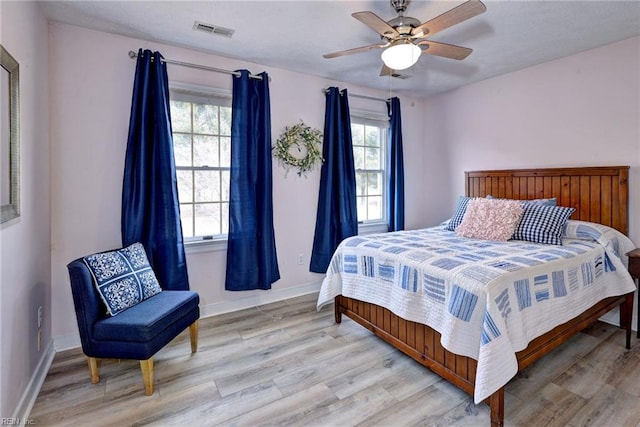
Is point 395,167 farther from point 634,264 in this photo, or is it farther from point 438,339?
point 438,339

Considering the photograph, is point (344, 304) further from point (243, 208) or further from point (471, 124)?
point (471, 124)

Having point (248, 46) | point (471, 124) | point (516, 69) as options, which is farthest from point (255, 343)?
point (516, 69)

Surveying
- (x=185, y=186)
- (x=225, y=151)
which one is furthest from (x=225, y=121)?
(x=185, y=186)

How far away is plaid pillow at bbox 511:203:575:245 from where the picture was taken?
2615 millimetres

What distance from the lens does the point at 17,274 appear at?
1735 mm

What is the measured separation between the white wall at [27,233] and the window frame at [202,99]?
3.05 feet

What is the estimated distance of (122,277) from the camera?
84.2 inches

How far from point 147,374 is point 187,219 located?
1.50 m

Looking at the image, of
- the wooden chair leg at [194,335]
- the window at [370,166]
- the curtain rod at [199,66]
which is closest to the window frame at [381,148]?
the window at [370,166]

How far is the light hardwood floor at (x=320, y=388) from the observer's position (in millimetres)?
1744

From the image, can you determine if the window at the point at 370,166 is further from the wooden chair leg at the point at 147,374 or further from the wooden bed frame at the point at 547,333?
the wooden chair leg at the point at 147,374

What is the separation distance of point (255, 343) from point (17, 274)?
1.59m

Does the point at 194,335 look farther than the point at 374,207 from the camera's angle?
No

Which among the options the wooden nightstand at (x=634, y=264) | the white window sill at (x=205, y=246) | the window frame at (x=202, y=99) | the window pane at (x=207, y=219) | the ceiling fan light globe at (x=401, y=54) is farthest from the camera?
the window pane at (x=207, y=219)
